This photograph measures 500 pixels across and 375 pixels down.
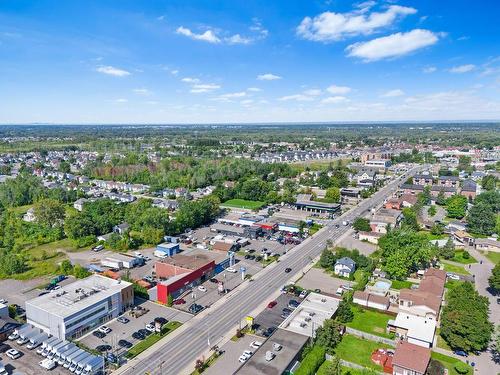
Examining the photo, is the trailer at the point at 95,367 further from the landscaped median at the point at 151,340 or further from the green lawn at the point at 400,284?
the green lawn at the point at 400,284

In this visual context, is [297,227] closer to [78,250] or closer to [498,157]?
[78,250]

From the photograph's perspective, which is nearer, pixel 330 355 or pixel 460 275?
pixel 330 355

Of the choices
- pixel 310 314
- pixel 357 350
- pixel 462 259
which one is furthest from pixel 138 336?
pixel 462 259

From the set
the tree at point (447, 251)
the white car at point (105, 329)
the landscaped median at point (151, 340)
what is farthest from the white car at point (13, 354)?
the tree at point (447, 251)

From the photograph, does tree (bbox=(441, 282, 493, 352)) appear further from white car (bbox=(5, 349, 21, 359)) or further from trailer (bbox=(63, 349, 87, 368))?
white car (bbox=(5, 349, 21, 359))

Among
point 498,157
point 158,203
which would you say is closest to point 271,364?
point 158,203

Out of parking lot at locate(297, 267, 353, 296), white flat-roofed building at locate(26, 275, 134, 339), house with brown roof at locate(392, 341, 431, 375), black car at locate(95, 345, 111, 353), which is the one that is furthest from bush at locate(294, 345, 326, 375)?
white flat-roofed building at locate(26, 275, 134, 339)
